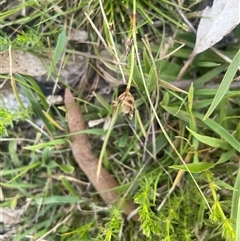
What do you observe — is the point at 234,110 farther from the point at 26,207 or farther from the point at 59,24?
the point at 26,207

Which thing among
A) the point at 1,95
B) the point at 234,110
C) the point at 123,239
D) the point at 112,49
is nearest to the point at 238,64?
the point at 234,110

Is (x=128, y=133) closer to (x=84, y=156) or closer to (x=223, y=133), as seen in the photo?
(x=84, y=156)

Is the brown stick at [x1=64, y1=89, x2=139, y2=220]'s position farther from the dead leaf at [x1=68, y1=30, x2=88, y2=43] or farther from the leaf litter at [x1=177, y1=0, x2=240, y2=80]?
the leaf litter at [x1=177, y1=0, x2=240, y2=80]

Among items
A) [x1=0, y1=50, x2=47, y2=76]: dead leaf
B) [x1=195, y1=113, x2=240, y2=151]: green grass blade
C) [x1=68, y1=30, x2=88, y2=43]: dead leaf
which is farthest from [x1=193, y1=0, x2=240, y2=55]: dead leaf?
[x1=0, y1=50, x2=47, y2=76]: dead leaf

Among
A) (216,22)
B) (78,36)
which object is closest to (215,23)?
(216,22)

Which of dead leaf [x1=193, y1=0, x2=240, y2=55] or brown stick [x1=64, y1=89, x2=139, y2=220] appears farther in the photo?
brown stick [x1=64, y1=89, x2=139, y2=220]
